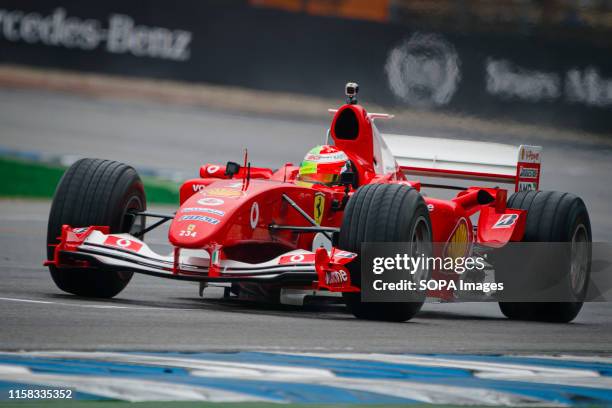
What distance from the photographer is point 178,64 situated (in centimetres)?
2539

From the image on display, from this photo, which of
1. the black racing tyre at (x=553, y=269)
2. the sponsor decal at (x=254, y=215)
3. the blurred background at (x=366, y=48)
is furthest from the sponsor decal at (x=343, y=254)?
the blurred background at (x=366, y=48)

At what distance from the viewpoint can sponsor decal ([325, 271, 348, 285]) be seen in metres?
8.09

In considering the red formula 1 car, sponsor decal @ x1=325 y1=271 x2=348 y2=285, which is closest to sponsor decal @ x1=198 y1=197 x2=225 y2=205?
the red formula 1 car

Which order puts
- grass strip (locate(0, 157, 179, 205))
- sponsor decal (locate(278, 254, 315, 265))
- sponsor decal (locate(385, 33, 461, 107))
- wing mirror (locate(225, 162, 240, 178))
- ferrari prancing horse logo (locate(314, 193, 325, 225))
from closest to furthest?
sponsor decal (locate(278, 254, 315, 265)) < ferrari prancing horse logo (locate(314, 193, 325, 225)) < wing mirror (locate(225, 162, 240, 178)) < sponsor decal (locate(385, 33, 461, 107)) < grass strip (locate(0, 157, 179, 205))

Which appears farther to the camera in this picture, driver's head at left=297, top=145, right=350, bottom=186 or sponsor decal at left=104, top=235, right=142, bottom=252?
driver's head at left=297, top=145, right=350, bottom=186

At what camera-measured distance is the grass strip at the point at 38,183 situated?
59.0 ft

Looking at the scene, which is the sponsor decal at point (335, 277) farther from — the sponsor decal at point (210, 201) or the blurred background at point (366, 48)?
the blurred background at point (366, 48)

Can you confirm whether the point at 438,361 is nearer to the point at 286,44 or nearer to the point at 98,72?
the point at 286,44

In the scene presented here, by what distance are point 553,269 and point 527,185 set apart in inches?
49.6

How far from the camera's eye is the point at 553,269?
10148 mm

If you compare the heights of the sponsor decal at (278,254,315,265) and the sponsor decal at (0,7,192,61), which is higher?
the sponsor decal at (0,7,192,61)

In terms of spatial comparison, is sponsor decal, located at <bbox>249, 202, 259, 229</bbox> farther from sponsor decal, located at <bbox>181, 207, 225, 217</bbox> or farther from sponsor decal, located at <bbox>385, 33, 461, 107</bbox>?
sponsor decal, located at <bbox>385, 33, 461, 107</bbox>

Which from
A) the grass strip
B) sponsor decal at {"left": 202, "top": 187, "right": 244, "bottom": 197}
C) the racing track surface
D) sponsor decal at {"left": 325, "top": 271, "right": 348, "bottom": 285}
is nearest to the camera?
the racing track surface

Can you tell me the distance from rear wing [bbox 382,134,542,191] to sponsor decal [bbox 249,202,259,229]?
10.1 ft
